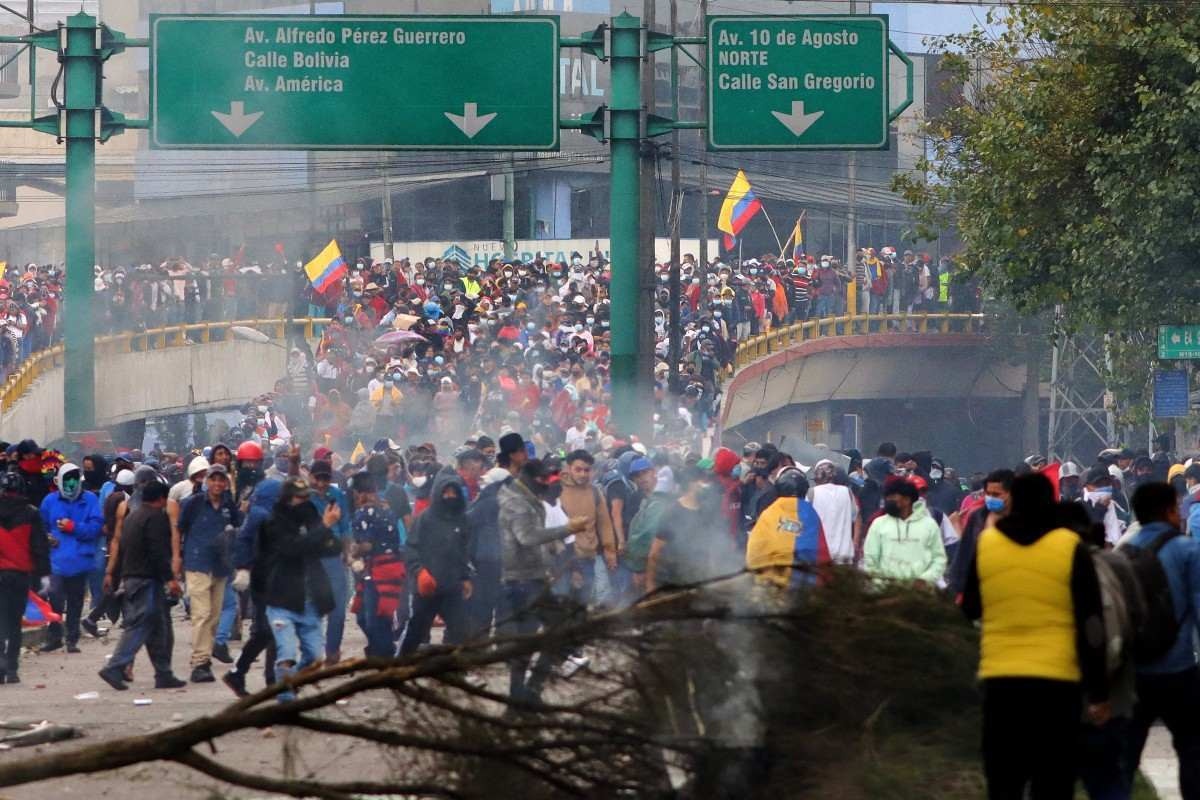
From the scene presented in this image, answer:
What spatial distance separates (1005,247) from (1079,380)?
24.1 meters

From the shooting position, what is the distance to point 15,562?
45.4 ft

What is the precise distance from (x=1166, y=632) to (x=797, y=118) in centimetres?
1186

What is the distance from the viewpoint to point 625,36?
18906mm

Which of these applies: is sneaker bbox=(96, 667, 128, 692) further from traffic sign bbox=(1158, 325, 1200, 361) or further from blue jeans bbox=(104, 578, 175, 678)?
traffic sign bbox=(1158, 325, 1200, 361)

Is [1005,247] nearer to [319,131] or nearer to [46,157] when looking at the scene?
[319,131]

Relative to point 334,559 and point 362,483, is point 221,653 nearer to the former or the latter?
point 362,483

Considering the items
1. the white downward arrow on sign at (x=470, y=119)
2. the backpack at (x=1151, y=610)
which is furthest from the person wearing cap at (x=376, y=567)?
the backpack at (x=1151, y=610)

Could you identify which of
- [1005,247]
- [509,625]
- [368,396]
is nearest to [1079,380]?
[368,396]

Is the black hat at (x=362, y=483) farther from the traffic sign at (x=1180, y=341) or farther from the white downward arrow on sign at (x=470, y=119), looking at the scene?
the traffic sign at (x=1180, y=341)

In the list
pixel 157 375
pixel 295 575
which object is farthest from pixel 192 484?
pixel 157 375

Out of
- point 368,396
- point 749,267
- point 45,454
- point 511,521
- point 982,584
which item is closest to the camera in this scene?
point 982,584

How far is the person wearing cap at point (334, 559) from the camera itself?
42.4 ft

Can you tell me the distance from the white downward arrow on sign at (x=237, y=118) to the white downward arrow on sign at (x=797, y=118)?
4761 millimetres

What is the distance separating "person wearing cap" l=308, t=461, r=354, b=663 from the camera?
12930mm
